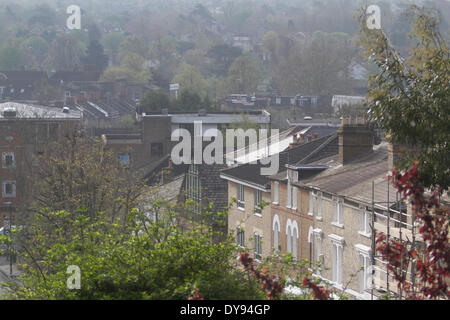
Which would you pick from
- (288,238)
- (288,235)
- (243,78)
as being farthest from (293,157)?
(243,78)

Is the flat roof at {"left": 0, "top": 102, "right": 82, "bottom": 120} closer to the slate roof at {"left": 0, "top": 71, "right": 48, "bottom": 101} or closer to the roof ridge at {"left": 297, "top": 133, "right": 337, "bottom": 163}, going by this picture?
the roof ridge at {"left": 297, "top": 133, "right": 337, "bottom": 163}

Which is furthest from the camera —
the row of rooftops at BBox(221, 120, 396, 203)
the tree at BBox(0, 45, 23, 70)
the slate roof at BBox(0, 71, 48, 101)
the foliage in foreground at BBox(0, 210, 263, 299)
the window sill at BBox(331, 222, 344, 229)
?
the tree at BBox(0, 45, 23, 70)

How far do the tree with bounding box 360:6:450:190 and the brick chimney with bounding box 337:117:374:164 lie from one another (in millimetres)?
13759

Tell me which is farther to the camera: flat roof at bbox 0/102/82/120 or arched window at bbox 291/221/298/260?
flat roof at bbox 0/102/82/120

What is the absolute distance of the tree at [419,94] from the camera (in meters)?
14.1

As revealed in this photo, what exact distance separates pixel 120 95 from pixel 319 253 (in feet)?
379

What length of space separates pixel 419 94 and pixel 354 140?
1529cm

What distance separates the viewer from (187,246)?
1457 cm

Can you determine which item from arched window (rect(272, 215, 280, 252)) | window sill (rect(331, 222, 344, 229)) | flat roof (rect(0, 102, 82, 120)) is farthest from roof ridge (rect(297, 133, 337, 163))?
flat roof (rect(0, 102, 82, 120))

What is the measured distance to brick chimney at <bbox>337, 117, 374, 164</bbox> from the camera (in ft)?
98.1
